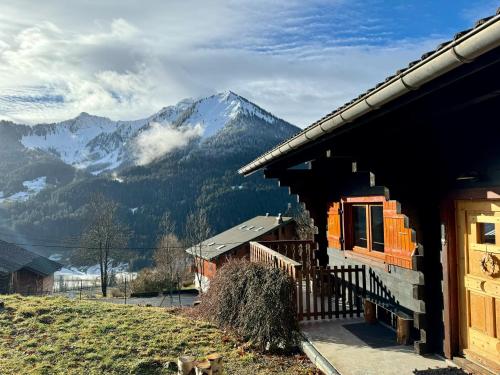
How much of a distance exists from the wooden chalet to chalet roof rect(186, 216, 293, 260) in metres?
27.7

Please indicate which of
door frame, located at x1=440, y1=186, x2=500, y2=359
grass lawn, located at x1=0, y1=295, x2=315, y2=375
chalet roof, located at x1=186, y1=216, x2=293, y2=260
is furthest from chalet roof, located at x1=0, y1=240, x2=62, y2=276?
door frame, located at x1=440, y1=186, x2=500, y2=359

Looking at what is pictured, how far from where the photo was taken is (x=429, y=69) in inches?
112

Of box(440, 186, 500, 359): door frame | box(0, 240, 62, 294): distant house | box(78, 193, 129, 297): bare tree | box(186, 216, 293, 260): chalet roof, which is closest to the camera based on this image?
box(440, 186, 500, 359): door frame

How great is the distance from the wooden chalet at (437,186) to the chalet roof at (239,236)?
27.7 m

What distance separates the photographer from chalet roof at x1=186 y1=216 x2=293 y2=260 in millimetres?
35000

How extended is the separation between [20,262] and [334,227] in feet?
143

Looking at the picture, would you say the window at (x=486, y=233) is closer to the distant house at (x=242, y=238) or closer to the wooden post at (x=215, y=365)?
the wooden post at (x=215, y=365)

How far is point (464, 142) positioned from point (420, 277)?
195cm

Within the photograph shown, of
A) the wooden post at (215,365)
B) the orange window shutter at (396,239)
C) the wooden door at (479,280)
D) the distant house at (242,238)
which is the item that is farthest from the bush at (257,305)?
the distant house at (242,238)

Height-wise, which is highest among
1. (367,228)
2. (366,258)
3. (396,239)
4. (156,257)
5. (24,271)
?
(367,228)

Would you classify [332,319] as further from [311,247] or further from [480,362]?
[311,247]

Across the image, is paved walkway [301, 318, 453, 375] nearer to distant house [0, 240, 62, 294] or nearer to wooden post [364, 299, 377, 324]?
wooden post [364, 299, 377, 324]

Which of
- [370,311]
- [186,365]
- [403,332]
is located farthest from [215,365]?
[370,311]

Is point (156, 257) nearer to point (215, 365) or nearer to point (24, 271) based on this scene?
point (24, 271)
